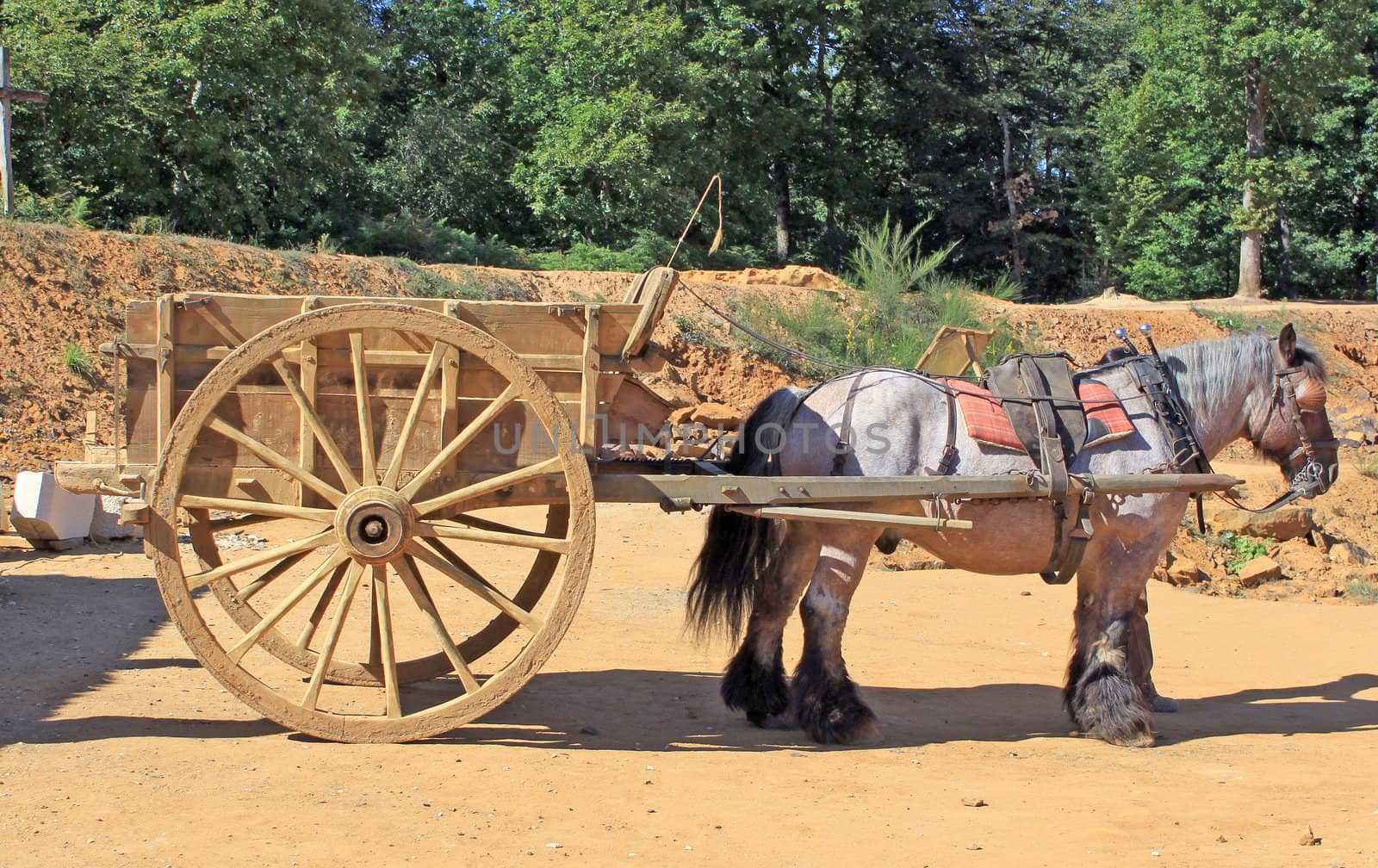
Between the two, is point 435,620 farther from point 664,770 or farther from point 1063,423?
point 1063,423

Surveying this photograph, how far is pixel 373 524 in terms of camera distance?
15.8ft

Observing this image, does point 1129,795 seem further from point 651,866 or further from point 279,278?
point 279,278

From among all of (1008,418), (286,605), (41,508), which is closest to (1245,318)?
(1008,418)

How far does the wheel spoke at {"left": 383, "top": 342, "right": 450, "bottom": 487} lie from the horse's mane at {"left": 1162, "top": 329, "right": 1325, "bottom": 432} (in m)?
3.73

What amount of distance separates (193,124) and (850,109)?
17.9 metres

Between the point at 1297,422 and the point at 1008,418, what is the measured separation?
5.34 feet

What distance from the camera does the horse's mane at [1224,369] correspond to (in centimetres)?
616

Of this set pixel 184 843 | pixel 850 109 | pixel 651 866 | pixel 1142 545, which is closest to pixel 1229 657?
pixel 1142 545

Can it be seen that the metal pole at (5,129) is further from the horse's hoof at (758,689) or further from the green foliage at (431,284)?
the horse's hoof at (758,689)

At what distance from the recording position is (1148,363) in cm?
606

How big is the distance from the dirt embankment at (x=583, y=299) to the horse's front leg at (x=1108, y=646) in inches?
208

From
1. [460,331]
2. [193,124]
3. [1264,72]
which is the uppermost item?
[1264,72]

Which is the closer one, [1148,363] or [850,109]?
[1148,363]

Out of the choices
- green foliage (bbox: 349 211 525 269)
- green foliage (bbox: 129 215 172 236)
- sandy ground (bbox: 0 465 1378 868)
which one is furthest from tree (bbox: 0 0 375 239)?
sandy ground (bbox: 0 465 1378 868)
